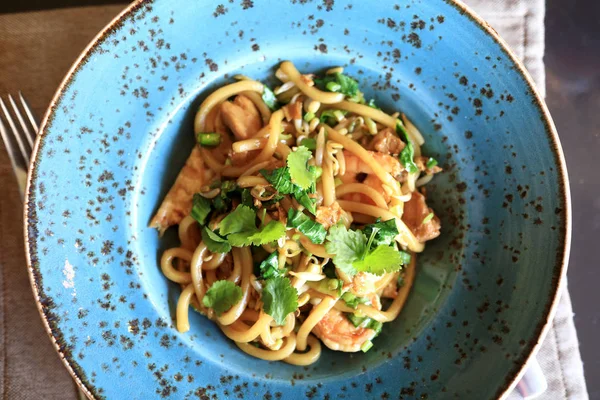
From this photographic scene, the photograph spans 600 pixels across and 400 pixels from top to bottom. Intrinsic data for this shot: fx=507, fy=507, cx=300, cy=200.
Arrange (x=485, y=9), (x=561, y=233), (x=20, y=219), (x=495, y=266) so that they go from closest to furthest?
(x=561, y=233) < (x=495, y=266) < (x=20, y=219) < (x=485, y=9)

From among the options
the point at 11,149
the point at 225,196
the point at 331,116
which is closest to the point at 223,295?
the point at 225,196

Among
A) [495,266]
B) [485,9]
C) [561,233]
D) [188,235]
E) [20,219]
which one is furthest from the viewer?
[485,9]

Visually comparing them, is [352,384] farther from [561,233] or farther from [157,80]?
[157,80]

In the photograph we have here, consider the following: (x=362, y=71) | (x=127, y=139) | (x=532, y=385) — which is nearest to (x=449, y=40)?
(x=362, y=71)

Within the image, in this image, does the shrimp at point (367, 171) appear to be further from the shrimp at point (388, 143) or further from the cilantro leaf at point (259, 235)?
the cilantro leaf at point (259, 235)

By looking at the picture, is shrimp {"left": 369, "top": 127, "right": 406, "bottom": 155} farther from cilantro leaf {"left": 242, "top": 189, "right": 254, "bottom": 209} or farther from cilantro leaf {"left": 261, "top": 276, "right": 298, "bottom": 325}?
cilantro leaf {"left": 261, "top": 276, "right": 298, "bottom": 325}

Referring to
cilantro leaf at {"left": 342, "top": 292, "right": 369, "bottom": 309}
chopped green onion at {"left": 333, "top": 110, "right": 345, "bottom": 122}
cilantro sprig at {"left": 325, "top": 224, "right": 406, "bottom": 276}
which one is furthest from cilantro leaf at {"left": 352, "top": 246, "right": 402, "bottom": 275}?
chopped green onion at {"left": 333, "top": 110, "right": 345, "bottom": 122}

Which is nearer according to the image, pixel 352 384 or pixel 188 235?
A: pixel 352 384
